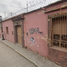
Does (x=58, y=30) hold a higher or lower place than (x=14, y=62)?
higher

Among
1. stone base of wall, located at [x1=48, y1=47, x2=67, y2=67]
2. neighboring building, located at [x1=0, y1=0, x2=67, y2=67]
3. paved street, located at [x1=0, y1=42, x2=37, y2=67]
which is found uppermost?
neighboring building, located at [x1=0, y1=0, x2=67, y2=67]

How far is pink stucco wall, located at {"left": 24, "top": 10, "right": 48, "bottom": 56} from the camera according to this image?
349 centimetres

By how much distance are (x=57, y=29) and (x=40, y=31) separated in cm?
119

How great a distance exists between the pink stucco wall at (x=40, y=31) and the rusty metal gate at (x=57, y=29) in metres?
0.34

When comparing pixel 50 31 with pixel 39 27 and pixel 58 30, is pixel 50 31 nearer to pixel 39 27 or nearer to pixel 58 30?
pixel 58 30

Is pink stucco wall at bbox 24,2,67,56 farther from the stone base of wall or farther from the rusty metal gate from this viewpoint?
the stone base of wall

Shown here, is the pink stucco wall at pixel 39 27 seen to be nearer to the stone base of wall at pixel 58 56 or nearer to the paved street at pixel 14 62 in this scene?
the stone base of wall at pixel 58 56

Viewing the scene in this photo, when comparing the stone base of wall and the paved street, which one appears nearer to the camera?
the stone base of wall

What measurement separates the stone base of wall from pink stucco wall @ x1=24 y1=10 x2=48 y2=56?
424 mm

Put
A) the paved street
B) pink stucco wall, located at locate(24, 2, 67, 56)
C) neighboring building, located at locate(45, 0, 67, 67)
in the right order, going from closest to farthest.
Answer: neighboring building, located at locate(45, 0, 67, 67) < the paved street < pink stucco wall, located at locate(24, 2, 67, 56)

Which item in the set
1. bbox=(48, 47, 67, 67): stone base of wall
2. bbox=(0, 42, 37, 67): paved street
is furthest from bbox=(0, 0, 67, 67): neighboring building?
bbox=(0, 42, 37, 67): paved street

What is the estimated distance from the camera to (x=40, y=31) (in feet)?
12.2

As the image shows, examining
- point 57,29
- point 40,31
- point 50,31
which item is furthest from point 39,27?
point 57,29

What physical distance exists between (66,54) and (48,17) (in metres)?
2.32
